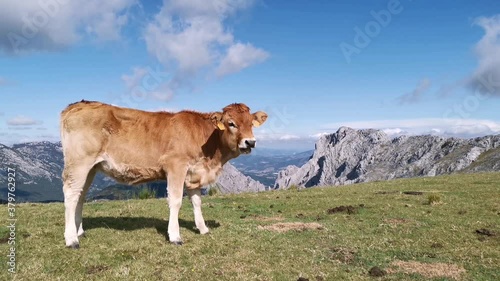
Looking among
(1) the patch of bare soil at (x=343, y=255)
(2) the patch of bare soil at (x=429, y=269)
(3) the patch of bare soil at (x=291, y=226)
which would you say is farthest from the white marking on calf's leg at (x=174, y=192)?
(2) the patch of bare soil at (x=429, y=269)

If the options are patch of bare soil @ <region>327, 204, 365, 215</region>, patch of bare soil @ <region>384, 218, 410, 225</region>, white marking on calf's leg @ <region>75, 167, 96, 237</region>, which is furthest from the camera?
patch of bare soil @ <region>327, 204, 365, 215</region>

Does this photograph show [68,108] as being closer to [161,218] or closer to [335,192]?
[161,218]

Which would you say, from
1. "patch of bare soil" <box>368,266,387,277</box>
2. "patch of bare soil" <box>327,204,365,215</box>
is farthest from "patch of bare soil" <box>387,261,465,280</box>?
"patch of bare soil" <box>327,204,365,215</box>

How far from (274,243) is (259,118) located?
4.01 m

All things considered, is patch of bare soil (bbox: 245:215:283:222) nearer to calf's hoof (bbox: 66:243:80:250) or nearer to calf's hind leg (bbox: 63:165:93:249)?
calf's hind leg (bbox: 63:165:93:249)

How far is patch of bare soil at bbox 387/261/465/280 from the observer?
9.86m

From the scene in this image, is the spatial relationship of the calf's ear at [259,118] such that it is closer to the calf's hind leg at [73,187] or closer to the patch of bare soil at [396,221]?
the calf's hind leg at [73,187]

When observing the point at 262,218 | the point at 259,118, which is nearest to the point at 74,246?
the point at 259,118

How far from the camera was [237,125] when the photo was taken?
502 inches

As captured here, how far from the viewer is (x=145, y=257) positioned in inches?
425

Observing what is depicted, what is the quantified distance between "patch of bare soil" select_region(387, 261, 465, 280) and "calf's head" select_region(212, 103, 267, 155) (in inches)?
202

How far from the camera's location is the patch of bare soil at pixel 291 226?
1447 centimetres

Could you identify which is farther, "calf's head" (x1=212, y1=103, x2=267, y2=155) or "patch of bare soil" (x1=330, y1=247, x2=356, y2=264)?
"calf's head" (x1=212, y1=103, x2=267, y2=155)

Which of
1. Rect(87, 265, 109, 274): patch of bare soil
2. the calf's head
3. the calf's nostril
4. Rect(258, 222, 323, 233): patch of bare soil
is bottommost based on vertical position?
Rect(87, 265, 109, 274): patch of bare soil
